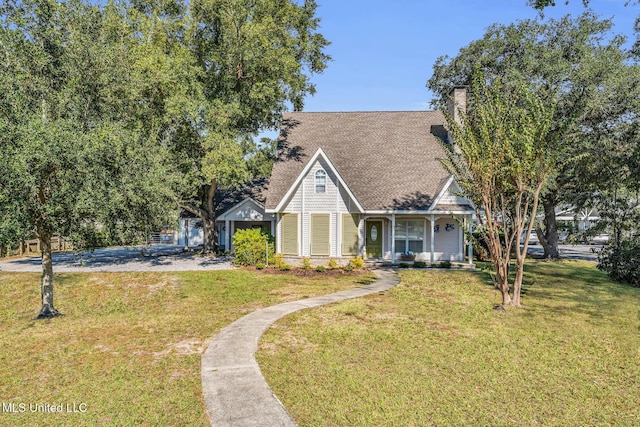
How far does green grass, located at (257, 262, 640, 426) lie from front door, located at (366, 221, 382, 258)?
9.27m

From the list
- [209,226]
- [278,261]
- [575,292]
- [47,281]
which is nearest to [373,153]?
[278,261]

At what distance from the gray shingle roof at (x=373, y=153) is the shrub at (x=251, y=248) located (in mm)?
2125

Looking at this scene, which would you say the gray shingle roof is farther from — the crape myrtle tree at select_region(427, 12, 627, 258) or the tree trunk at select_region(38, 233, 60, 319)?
the tree trunk at select_region(38, 233, 60, 319)

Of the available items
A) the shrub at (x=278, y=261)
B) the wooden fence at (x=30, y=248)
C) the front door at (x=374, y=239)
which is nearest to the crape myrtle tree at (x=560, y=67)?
the front door at (x=374, y=239)

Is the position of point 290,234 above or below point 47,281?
above

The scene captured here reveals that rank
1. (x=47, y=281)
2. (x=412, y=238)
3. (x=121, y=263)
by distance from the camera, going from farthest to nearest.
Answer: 1. (x=412, y=238)
2. (x=121, y=263)
3. (x=47, y=281)

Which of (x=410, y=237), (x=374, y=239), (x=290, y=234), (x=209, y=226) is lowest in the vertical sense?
(x=374, y=239)

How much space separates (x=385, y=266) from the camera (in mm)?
23047


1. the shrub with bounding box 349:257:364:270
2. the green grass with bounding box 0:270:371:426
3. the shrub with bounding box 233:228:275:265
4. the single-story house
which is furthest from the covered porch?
the single-story house

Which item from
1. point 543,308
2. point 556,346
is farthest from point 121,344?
point 543,308

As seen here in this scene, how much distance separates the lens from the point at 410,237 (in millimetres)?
24500

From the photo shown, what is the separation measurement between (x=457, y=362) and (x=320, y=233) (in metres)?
15.5

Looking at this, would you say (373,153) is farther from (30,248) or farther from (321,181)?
(30,248)

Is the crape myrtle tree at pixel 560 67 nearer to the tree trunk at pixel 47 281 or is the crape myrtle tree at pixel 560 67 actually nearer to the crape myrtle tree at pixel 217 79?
the crape myrtle tree at pixel 217 79
